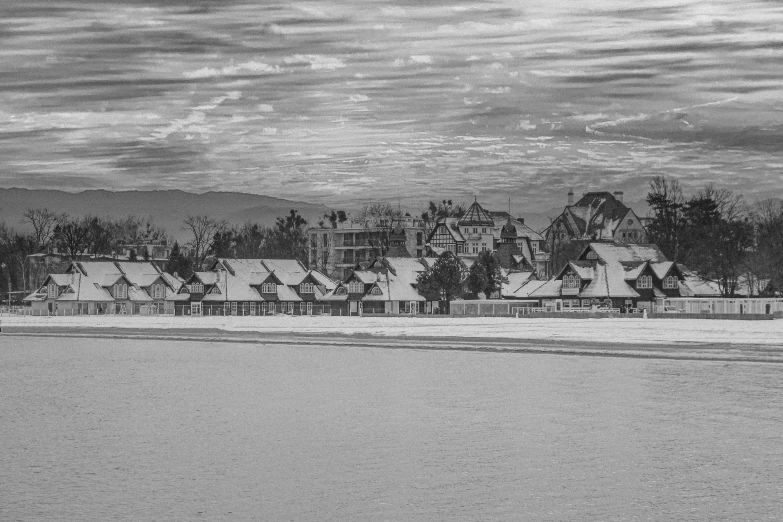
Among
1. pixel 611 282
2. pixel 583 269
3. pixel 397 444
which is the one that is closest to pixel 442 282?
pixel 583 269

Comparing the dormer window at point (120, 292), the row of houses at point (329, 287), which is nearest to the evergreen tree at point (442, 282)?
the row of houses at point (329, 287)

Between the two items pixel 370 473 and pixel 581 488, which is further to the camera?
pixel 370 473

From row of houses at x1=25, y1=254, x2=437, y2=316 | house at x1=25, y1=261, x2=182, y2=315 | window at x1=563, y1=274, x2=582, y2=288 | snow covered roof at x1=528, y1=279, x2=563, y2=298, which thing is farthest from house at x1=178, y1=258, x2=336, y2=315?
window at x1=563, y1=274, x2=582, y2=288

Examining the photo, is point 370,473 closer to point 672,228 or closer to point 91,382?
point 91,382

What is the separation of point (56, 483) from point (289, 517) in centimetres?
483

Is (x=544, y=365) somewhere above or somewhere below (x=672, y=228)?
below

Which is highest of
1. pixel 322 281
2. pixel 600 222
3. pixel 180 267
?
pixel 600 222

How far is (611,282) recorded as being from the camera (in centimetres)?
11519

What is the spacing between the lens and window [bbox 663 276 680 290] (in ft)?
383

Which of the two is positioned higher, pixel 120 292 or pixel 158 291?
pixel 158 291

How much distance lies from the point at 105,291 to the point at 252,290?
67.8 feet

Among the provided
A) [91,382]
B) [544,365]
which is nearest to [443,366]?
[544,365]

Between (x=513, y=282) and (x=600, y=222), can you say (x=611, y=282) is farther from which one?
(x=600, y=222)

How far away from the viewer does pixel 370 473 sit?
20.0 m
